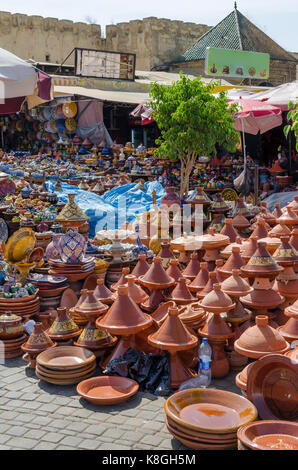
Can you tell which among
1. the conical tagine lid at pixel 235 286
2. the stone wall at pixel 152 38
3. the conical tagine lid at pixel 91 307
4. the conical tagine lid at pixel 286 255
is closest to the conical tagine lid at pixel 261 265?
the conical tagine lid at pixel 235 286

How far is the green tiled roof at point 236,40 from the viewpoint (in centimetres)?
2430

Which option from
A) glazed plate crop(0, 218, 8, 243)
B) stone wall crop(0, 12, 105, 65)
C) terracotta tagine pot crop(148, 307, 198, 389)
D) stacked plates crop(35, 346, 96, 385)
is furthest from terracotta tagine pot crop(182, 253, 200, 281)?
stone wall crop(0, 12, 105, 65)

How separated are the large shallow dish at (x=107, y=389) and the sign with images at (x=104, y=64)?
44.0ft

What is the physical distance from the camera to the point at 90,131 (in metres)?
15.2

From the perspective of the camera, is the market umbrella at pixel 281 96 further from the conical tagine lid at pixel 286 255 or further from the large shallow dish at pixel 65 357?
the large shallow dish at pixel 65 357

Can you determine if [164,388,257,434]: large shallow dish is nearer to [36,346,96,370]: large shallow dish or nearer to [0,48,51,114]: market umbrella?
[36,346,96,370]: large shallow dish

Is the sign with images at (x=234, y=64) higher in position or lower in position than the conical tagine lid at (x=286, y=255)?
higher

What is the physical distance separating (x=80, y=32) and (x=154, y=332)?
26.3 m

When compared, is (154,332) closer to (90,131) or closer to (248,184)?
(248,184)

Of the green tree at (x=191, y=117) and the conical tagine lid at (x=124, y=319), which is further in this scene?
the green tree at (x=191, y=117)

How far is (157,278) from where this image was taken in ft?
16.6

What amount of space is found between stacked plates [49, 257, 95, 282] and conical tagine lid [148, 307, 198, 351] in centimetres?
176

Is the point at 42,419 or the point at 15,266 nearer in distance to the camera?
the point at 42,419
